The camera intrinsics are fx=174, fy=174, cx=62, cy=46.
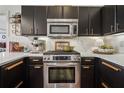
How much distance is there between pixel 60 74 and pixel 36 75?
0.42m

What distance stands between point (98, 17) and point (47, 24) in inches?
39.4

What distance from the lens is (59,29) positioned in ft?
10.9

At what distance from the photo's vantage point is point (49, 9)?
339 centimetres

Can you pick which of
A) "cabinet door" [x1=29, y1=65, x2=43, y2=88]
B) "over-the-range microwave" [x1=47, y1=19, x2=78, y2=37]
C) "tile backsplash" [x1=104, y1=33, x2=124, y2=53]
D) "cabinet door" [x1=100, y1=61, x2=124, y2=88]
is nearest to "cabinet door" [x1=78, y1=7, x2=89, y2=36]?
"over-the-range microwave" [x1=47, y1=19, x2=78, y2=37]

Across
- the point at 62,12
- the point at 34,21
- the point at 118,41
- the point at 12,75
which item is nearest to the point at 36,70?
the point at 12,75

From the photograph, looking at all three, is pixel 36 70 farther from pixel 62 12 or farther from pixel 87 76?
pixel 62 12

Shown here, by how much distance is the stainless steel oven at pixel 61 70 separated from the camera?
2.95m

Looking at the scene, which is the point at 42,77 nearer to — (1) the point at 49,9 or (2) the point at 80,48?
(2) the point at 80,48

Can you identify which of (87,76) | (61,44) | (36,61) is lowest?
(87,76)

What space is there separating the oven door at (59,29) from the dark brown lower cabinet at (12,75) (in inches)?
34.0

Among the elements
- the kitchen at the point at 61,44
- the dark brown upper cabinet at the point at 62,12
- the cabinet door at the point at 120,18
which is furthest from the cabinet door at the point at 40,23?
the cabinet door at the point at 120,18

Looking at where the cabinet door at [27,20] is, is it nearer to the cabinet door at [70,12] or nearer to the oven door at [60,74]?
the cabinet door at [70,12]
